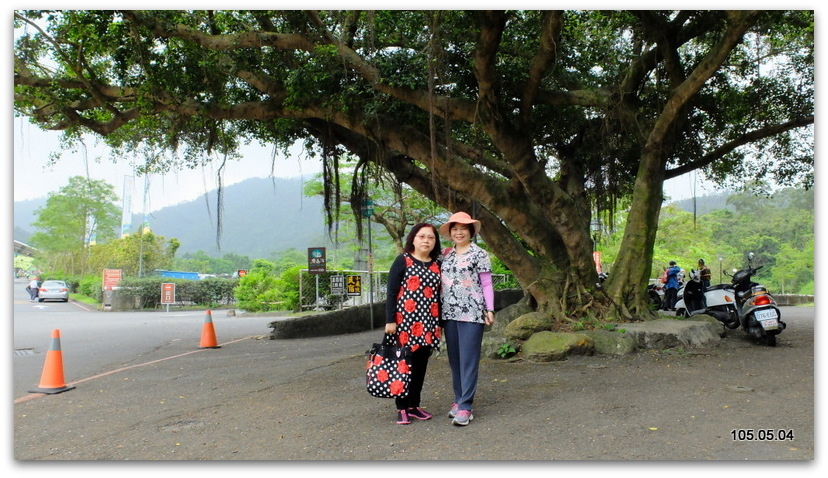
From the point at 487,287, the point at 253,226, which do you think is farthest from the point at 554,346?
the point at 253,226

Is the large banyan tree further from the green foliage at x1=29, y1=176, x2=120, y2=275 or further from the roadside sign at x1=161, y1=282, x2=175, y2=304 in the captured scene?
the roadside sign at x1=161, y1=282, x2=175, y2=304

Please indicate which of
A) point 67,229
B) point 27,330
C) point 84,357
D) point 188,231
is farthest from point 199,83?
point 188,231

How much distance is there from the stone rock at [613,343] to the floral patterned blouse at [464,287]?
317cm

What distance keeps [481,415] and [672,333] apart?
3.81 m

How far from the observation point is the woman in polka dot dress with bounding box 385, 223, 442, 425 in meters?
4.08

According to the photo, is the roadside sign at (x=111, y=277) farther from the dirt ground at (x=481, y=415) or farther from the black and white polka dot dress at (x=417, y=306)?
the black and white polka dot dress at (x=417, y=306)

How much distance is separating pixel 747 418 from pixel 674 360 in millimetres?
2463

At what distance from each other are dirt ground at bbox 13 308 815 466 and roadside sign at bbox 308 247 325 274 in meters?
8.66

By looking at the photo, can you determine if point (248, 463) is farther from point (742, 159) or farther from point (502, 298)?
point (502, 298)

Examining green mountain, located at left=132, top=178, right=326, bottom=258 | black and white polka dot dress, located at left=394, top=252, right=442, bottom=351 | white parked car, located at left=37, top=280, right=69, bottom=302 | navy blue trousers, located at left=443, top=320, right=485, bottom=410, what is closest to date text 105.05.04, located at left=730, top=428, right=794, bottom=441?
navy blue trousers, located at left=443, top=320, right=485, bottom=410

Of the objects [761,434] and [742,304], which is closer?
[761,434]

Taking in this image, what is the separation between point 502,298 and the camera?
17.4 meters

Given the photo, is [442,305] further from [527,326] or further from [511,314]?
[511,314]

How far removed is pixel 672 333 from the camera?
22.8 ft
